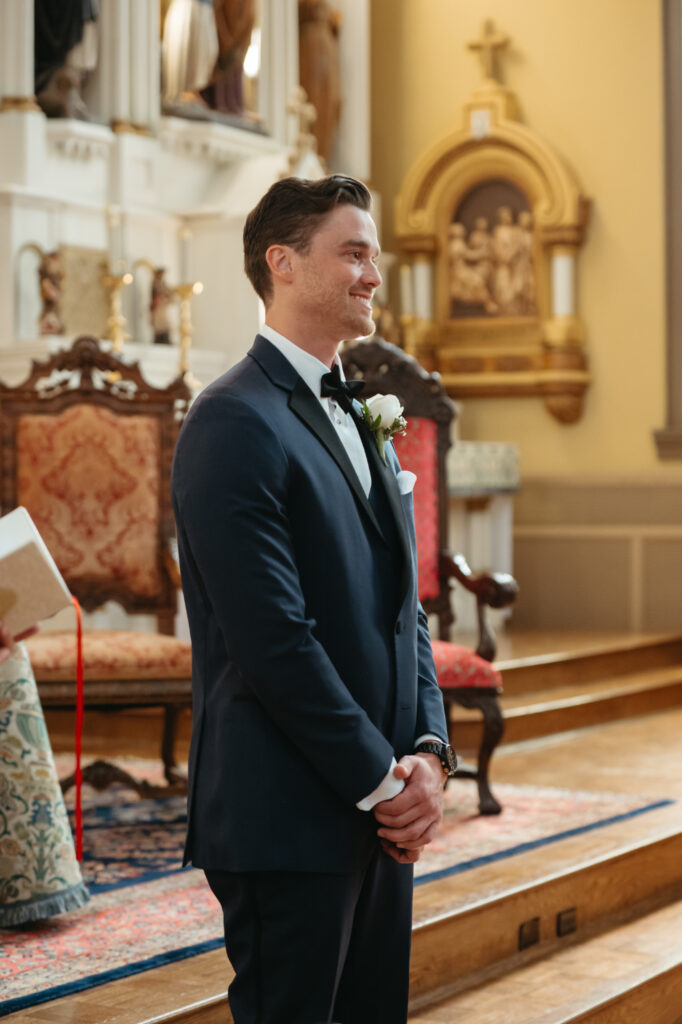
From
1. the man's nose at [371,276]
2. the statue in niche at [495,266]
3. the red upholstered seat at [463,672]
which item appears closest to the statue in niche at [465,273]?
the statue in niche at [495,266]


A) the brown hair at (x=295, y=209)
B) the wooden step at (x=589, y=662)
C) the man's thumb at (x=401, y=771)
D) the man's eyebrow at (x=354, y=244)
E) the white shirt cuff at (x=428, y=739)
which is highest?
the brown hair at (x=295, y=209)

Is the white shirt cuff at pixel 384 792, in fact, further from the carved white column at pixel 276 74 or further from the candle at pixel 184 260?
the carved white column at pixel 276 74

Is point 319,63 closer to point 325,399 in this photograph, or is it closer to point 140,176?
point 140,176

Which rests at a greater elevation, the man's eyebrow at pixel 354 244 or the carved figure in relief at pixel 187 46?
the carved figure in relief at pixel 187 46

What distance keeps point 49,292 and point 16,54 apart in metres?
0.98

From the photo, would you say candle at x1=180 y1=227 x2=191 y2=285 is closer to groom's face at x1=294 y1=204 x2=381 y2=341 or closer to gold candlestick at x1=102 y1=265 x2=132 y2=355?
gold candlestick at x1=102 y1=265 x2=132 y2=355

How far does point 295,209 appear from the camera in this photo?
1785mm

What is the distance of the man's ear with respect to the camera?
1.78 meters

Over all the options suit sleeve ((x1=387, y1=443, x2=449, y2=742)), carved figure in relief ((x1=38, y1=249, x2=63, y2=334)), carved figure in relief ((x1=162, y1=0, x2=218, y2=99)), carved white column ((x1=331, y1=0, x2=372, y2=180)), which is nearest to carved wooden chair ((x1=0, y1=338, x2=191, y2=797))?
carved figure in relief ((x1=38, y1=249, x2=63, y2=334))

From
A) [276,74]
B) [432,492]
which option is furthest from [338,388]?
[276,74]

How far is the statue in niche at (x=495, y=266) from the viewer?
8086mm

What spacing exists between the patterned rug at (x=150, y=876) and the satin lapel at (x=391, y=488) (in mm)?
1174

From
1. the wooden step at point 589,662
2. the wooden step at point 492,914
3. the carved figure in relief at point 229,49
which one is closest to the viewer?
the wooden step at point 492,914

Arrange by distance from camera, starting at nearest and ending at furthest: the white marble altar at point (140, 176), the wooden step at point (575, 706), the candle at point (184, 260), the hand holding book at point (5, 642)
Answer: the hand holding book at point (5, 642) → the wooden step at point (575, 706) → the white marble altar at point (140, 176) → the candle at point (184, 260)
